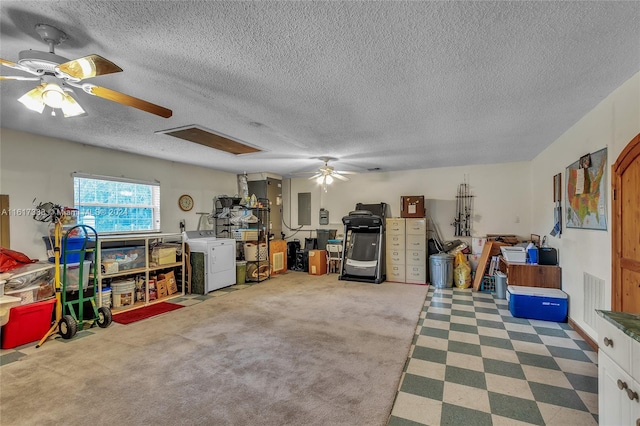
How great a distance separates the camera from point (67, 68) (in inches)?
67.2

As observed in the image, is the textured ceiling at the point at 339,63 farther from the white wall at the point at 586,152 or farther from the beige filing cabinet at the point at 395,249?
the beige filing cabinet at the point at 395,249

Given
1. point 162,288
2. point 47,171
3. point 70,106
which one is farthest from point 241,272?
point 70,106

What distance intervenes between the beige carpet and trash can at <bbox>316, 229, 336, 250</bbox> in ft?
10.9

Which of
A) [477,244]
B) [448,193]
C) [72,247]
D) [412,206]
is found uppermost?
[448,193]

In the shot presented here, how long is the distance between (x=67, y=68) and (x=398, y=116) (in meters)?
2.91

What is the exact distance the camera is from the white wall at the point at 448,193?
5938 mm

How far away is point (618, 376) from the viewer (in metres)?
1.45

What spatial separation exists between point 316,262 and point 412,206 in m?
2.66

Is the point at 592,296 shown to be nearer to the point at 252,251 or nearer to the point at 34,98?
the point at 34,98

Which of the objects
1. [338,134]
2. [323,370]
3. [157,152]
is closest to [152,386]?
[323,370]

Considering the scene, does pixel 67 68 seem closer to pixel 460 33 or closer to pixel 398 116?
pixel 460 33

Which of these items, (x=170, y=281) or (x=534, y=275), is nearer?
(x=534, y=275)

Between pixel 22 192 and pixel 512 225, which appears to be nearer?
pixel 22 192

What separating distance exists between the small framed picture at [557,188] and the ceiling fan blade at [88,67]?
16.8ft
